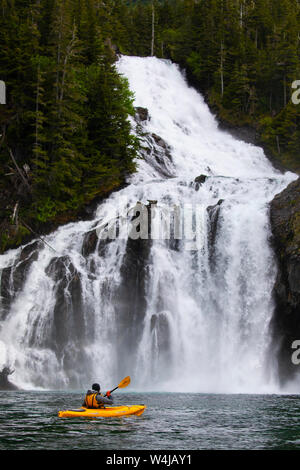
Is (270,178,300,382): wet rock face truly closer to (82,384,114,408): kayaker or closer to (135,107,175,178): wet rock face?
(82,384,114,408): kayaker

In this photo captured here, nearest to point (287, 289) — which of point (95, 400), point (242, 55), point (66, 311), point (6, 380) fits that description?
point (66, 311)

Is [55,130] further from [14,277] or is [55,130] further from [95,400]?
[95,400]

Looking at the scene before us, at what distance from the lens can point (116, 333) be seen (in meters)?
25.6

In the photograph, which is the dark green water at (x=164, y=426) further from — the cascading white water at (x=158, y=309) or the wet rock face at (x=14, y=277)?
the wet rock face at (x=14, y=277)

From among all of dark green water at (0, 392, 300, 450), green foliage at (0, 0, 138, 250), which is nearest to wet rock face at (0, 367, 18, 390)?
dark green water at (0, 392, 300, 450)

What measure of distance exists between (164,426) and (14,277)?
16495 millimetres

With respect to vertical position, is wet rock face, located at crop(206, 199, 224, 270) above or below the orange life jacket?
above

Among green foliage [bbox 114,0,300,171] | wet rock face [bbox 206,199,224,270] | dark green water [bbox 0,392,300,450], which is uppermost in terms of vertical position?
green foliage [bbox 114,0,300,171]

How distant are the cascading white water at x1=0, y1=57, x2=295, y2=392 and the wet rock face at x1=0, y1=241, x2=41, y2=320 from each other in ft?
0.31

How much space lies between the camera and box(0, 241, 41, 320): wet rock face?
1042 inches

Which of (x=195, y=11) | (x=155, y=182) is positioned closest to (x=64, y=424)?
(x=155, y=182)

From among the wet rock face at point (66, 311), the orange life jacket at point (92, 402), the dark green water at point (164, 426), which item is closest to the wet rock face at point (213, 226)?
the wet rock face at point (66, 311)

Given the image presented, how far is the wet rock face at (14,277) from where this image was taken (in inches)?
1042
